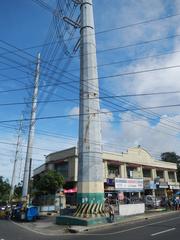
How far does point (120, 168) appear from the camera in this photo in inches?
2250

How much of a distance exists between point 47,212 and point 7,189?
159ft

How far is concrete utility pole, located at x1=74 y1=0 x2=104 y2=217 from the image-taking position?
26.1m

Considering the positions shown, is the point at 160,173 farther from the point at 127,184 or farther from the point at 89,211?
the point at 89,211

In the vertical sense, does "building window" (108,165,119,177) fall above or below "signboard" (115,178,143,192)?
above

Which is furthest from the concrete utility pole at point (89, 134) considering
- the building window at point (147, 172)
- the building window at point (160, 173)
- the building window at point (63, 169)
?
the building window at point (160, 173)

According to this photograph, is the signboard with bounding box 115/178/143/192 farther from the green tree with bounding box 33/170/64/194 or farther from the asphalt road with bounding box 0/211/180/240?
the green tree with bounding box 33/170/64/194

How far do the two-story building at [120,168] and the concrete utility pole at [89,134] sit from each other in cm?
2219

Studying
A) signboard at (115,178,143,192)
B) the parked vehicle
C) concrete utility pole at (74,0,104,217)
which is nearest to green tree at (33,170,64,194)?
the parked vehicle

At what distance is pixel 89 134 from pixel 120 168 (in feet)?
102

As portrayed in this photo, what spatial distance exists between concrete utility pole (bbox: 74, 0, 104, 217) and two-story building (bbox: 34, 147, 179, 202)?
22193mm

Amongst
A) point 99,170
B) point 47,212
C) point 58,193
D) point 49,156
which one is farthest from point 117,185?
point 49,156

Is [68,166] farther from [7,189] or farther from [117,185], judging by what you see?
[7,189]

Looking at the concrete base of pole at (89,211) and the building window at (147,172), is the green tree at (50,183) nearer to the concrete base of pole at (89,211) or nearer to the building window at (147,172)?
the concrete base of pole at (89,211)

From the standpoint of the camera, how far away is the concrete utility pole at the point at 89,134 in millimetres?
26078
